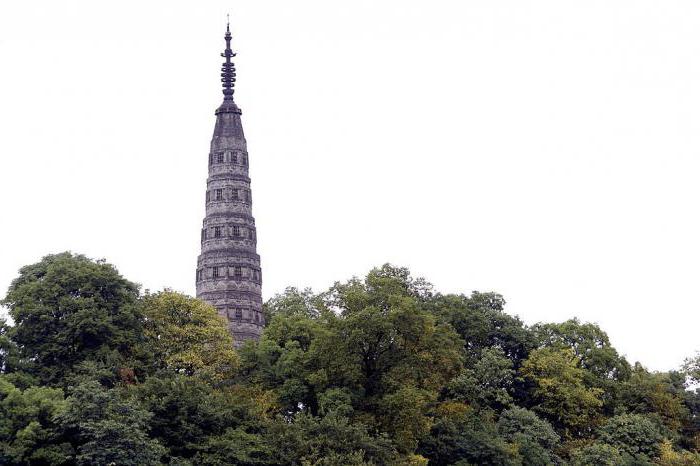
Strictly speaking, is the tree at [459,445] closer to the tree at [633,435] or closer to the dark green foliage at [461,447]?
the dark green foliage at [461,447]

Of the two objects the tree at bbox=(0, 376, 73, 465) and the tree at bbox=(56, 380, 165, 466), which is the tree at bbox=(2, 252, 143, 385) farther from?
the tree at bbox=(56, 380, 165, 466)

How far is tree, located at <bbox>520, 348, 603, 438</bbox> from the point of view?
295 feet

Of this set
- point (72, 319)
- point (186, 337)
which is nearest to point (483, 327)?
point (186, 337)

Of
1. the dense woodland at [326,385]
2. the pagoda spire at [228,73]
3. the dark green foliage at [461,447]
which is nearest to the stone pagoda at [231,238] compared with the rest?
the pagoda spire at [228,73]

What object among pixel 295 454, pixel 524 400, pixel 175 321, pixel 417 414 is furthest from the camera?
pixel 524 400

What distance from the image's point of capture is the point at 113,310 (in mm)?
79688

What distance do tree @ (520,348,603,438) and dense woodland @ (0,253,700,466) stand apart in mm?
135

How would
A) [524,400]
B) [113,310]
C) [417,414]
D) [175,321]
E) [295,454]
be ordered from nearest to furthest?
[295,454] → [417,414] → [113,310] → [175,321] → [524,400]

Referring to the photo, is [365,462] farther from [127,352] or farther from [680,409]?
[680,409]

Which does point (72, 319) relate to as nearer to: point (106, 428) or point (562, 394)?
point (106, 428)

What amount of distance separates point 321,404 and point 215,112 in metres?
42.0

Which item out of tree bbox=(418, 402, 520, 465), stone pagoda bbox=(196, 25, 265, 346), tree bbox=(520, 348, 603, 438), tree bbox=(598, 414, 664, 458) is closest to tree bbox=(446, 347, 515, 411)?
tree bbox=(520, 348, 603, 438)

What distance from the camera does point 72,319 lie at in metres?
77.2

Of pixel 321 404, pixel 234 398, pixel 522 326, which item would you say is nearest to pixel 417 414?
pixel 321 404
